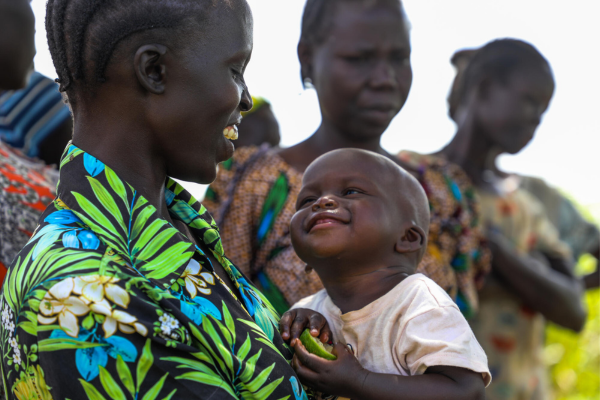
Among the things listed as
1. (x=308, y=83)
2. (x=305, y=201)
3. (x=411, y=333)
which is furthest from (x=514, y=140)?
(x=411, y=333)

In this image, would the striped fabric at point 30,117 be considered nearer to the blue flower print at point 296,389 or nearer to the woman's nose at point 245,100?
the woman's nose at point 245,100

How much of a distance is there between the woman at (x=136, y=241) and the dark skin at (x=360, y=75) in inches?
49.8

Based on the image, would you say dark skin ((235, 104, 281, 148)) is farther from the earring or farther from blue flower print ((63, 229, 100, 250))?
blue flower print ((63, 229, 100, 250))

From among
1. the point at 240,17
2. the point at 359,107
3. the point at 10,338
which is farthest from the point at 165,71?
the point at 359,107

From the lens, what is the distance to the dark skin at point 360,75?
3.01 m

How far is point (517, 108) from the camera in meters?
4.29

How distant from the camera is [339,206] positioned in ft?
7.25

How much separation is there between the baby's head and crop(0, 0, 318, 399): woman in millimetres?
394

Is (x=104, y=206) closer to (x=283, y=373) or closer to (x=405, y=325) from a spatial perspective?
(x=283, y=373)

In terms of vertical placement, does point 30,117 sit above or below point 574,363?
above

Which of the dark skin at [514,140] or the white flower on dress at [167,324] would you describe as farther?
the dark skin at [514,140]

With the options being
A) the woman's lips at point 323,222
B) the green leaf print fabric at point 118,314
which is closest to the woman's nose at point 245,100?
the green leaf print fabric at point 118,314

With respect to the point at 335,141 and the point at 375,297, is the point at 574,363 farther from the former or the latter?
the point at 375,297

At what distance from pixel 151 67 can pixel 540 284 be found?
9.92ft
